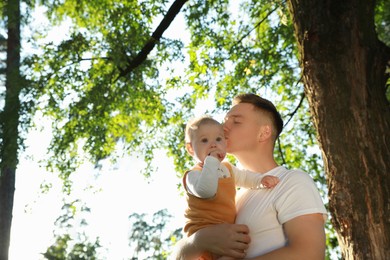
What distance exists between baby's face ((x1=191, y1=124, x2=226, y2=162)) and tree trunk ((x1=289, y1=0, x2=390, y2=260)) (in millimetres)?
1550

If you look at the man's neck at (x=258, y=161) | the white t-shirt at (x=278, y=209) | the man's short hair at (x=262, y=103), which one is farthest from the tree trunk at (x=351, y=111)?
the white t-shirt at (x=278, y=209)

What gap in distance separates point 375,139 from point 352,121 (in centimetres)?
23

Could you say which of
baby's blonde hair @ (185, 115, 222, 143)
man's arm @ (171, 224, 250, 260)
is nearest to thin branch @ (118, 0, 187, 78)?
baby's blonde hair @ (185, 115, 222, 143)

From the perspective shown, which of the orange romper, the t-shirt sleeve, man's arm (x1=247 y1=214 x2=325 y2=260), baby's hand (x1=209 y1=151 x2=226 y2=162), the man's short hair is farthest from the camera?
the man's short hair

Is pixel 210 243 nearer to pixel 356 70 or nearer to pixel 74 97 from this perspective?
pixel 356 70

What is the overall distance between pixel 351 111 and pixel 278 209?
81.7 inches

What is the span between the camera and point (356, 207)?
4.75m

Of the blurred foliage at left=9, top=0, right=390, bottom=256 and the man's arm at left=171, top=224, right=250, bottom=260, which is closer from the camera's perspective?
the man's arm at left=171, top=224, right=250, bottom=260

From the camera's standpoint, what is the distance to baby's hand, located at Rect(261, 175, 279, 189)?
3436 mm

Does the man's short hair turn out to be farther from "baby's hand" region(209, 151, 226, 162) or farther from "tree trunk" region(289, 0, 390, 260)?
"tree trunk" region(289, 0, 390, 260)

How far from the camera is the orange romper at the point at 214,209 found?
351 cm

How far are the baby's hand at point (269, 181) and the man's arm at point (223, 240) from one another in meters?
0.28

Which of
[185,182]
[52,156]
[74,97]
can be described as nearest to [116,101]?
[74,97]

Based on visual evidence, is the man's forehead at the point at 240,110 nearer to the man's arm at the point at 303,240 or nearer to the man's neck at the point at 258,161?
the man's neck at the point at 258,161
